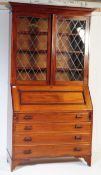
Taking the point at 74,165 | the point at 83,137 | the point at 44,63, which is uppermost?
the point at 44,63

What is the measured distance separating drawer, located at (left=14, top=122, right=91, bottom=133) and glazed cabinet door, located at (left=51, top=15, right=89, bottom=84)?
545 millimetres

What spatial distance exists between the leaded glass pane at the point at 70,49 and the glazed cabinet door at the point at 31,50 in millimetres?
161

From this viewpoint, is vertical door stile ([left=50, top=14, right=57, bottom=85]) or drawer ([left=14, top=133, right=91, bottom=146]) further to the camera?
vertical door stile ([left=50, top=14, right=57, bottom=85])

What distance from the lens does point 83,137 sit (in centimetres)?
406

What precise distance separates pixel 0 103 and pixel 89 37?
146 cm

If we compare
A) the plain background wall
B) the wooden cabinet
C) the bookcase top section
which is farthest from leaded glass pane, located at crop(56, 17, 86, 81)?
the plain background wall

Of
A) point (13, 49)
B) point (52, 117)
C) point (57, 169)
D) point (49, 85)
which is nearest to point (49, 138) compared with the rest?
point (52, 117)

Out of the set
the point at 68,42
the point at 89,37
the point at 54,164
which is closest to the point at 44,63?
the point at 68,42

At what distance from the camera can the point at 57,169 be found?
3.94 m

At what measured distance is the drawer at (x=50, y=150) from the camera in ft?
12.7

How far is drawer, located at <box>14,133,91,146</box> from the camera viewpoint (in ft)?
12.7

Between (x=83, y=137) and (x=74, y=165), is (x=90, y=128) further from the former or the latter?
(x=74, y=165)

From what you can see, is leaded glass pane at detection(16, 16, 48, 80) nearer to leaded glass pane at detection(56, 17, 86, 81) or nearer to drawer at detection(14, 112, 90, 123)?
leaded glass pane at detection(56, 17, 86, 81)

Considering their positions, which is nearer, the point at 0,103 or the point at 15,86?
the point at 15,86
